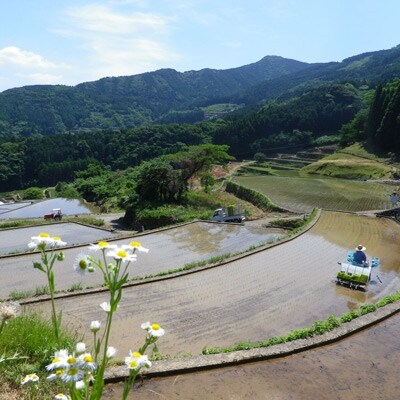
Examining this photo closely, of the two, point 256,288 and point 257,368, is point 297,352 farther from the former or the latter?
point 256,288

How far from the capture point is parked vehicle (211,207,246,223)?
23.2 metres

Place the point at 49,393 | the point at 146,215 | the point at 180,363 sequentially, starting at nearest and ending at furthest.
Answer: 1. the point at 49,393
2. the point at 180,363
3. the point at 146,215

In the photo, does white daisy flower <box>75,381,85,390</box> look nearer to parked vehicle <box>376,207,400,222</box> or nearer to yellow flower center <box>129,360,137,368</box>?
yellow flower center <box>129,360,137,368</box>

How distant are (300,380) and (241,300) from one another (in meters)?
4.29

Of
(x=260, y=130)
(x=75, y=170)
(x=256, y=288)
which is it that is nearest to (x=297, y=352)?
(x=256, y=288)

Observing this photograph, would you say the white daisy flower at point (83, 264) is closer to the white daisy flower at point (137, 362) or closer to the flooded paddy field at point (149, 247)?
the white daisy flower at point (137, 362)

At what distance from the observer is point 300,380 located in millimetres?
6254

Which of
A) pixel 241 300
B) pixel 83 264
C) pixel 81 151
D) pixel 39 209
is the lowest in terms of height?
pixel 39 209

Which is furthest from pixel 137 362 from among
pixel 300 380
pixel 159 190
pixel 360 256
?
pixel 159 190

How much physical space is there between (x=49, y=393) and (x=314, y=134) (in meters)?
73.0

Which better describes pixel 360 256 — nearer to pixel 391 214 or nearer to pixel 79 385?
pixel 391 214

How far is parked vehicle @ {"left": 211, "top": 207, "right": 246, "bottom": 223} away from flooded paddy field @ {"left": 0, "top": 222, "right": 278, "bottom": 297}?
205 centimetres

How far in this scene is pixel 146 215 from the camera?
85.8 feet

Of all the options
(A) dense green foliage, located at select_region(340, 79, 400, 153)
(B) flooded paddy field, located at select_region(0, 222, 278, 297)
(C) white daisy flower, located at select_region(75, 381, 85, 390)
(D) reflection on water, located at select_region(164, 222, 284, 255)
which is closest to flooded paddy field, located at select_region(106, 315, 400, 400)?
(C) white daisy flower, located at select_region(75, 381, 85, 390)
